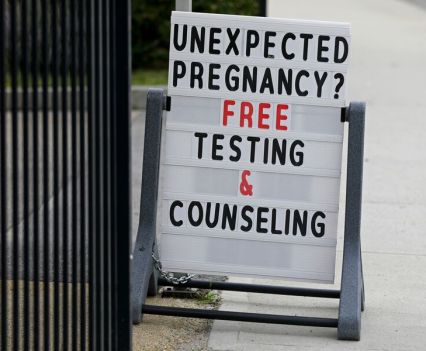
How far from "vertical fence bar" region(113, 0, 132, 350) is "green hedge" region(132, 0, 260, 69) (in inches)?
420

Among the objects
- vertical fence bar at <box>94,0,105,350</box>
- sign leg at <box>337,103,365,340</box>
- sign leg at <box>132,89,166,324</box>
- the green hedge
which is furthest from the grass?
vertical fence bar at <box>94,0,105,350</box>

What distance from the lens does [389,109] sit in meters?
12.7

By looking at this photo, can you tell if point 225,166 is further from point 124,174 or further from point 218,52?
point 124,174

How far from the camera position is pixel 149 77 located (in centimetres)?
1448

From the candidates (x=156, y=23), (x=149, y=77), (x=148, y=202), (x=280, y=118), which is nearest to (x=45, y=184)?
(x=148, y=202)

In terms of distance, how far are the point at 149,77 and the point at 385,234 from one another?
7376 millimetres

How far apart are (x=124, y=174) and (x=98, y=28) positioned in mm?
619

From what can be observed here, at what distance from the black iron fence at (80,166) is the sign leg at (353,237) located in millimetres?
1382

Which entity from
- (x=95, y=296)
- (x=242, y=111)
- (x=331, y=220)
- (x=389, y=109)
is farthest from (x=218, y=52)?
(x=389, y=109)

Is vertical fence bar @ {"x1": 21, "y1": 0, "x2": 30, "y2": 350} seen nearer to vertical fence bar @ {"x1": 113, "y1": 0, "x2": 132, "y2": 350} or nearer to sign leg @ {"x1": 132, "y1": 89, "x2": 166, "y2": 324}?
vertical fence bar @ {"x1": 113, "y1": 0, "x2": 132, "y2": 350}

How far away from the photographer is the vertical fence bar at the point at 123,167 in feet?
14.3

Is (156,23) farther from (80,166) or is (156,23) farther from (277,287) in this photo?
(80,166)

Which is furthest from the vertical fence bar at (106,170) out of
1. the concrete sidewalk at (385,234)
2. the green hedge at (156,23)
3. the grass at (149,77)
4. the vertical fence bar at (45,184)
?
the green hedge at (156,23)

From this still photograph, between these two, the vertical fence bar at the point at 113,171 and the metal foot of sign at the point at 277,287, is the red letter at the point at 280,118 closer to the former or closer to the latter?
the metal foot of sign at the point at 277,287
